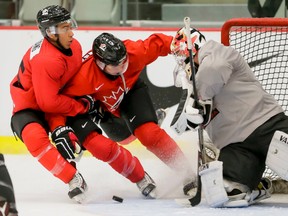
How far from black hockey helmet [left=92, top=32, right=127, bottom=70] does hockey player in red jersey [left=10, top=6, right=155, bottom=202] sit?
13cm

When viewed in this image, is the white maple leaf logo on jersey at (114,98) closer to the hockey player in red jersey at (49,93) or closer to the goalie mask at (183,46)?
the hockey player in red jersey at (49,93)

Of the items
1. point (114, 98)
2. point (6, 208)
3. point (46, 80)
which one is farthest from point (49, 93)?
point (6, 208)

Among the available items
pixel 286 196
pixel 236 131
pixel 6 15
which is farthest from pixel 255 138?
pixel 6 15

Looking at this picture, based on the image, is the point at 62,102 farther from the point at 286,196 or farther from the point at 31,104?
the point at 286,196

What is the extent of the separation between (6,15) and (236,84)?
192cm

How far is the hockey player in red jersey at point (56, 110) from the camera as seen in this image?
3146mm

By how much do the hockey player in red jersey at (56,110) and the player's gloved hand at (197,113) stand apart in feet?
1.52

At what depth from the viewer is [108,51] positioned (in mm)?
3203

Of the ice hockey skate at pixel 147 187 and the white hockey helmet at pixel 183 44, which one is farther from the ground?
the white hockey helmet at pixel 183 44

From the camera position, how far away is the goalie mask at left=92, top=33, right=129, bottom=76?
3.19 m

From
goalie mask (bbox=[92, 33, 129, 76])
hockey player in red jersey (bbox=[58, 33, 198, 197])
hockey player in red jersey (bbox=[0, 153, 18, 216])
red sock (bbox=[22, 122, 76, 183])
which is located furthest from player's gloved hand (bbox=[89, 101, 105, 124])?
hockey player in red jersey (bbox=[0, 153, 18, 216])

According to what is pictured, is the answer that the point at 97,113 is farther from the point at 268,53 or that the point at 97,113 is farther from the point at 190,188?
the point at 268,53

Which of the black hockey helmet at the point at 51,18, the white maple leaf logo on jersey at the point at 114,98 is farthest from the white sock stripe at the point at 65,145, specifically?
the black hockey helmet at the point at 51,18

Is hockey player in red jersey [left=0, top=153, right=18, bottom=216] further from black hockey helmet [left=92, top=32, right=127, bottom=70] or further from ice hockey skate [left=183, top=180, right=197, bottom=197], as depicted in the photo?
ice hockey skate [left=183, top=180, right=197, bottom=197]
